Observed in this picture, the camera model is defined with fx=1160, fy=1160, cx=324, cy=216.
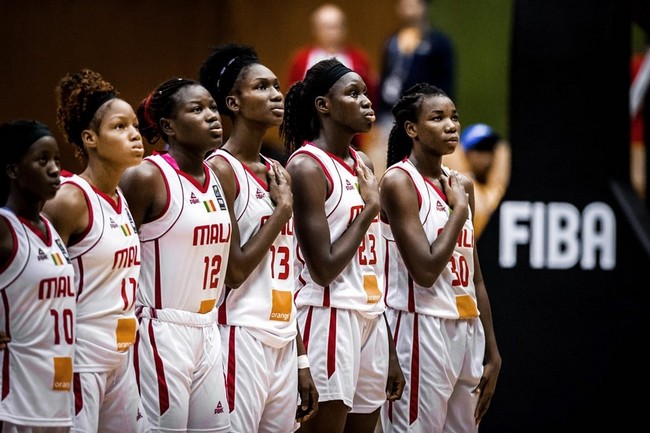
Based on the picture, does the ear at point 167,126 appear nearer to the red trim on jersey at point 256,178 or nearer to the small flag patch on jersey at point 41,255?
the red trim on jersey at point 256,178

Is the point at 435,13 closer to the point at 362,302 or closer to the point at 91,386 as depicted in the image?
the point at 362,302

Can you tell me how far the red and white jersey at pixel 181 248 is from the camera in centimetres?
451

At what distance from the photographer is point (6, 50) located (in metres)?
9.81

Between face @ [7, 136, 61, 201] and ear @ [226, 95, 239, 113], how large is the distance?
40.6 inches

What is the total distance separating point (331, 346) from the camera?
16.3 feet

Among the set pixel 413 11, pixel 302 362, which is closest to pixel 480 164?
pixel 413 11

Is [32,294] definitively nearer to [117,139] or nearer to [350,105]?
[117,139]

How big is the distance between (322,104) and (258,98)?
416 millimetres

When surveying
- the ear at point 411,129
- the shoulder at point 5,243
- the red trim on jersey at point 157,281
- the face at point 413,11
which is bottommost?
the red trim on jersey at point 157,281

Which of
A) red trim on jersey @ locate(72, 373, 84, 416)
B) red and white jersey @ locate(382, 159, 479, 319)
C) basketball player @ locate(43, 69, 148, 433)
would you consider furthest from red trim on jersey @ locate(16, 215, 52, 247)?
red and white jersey @ locate(382, 159, 479, 319)

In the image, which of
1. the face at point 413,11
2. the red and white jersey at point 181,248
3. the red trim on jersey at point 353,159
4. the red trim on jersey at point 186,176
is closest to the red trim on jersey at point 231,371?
the red and white jersey at point 181,248

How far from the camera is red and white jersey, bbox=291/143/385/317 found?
5.01 meters

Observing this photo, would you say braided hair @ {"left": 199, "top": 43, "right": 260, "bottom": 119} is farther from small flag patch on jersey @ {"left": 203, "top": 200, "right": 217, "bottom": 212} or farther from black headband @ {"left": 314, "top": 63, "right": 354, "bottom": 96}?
small flag patch on jersey @ {"left": 203, "top": 200, "right": 217, "bottom": 212}

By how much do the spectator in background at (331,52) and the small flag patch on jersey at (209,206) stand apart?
538 centimetres
